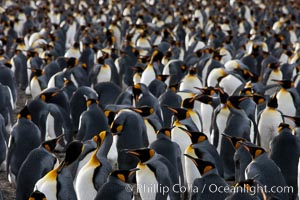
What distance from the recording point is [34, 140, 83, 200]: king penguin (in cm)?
481

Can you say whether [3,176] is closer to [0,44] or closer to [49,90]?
[49,90]

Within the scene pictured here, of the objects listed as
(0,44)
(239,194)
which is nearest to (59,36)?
(0,44)

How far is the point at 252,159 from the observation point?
212 inches

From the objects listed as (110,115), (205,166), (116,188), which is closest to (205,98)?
(110,115)

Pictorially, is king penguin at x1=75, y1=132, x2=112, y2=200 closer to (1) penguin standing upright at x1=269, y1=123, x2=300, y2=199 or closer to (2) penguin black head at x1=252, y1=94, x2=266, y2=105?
(1) penguin standing upright at x1=269, y1=123, x2=300, y2=199

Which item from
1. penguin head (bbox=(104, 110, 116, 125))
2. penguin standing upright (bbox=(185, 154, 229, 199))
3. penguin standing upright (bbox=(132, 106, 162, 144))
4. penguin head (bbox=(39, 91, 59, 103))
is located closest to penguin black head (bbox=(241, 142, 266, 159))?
penguin standing upright (bbox=(185, 154, 229, 199))

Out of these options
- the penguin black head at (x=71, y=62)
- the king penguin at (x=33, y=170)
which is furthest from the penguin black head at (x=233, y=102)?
the penguin black head at (x=71, y=62)

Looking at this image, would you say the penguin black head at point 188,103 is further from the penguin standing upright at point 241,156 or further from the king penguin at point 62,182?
the king penguin at point 62,182

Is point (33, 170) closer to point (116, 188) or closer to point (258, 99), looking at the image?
point (116, 188)

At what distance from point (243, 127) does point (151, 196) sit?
1.57m

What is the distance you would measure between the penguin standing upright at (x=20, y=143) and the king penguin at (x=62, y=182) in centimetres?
120

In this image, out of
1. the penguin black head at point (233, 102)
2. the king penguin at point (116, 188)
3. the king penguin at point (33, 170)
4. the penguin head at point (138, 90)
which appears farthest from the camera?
the penguin head at point (138, 90)

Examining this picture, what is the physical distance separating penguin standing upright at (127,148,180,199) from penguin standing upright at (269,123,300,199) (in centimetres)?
105

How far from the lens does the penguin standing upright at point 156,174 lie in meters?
5.36
